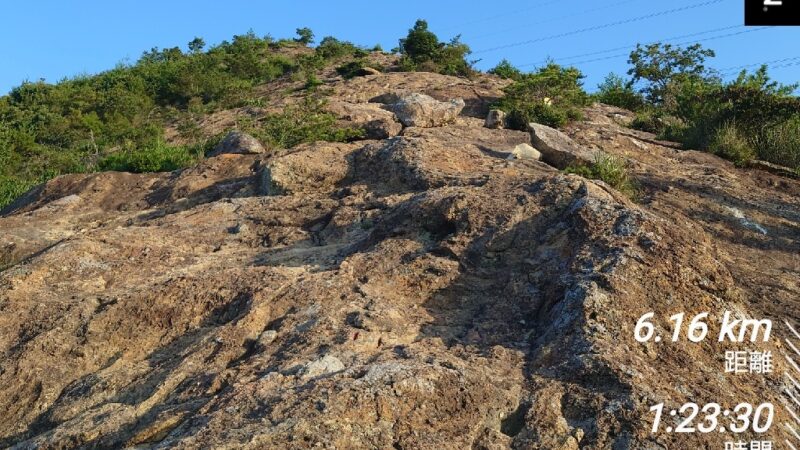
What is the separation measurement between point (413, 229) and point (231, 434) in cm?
288

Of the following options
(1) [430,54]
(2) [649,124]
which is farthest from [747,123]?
(1) [430,54]

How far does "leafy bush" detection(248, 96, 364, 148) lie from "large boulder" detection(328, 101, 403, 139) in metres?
0.28

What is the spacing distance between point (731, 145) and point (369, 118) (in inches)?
242

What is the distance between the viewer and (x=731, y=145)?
10.4m

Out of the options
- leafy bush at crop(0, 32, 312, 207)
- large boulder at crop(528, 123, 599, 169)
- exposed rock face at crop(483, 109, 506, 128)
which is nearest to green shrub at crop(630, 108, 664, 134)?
exposed rock face at crop(483, 109, 506, 128)

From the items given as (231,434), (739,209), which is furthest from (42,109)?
(231,434)

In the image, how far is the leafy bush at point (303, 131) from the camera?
35.8ft

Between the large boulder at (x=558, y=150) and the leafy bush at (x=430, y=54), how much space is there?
11.7 metres

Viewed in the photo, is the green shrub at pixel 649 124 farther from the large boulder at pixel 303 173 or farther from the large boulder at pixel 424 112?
the large boulder at pixel 303 173

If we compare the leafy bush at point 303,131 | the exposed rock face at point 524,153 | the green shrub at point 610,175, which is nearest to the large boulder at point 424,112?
the leafy bush at point 303,131

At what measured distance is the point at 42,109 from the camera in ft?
81.0

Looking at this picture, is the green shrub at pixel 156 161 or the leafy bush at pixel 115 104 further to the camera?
the leafy bush at pixel 115 104

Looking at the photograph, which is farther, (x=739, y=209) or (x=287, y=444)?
(x=739, y=209)

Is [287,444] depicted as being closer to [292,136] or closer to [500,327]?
[500,327]
